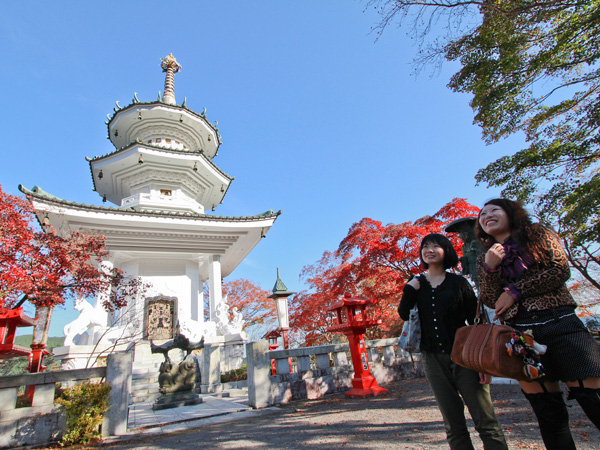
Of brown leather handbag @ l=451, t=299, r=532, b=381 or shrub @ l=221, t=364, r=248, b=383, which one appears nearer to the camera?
brown leather handbag @ l=451, t=299, r=532, b=381

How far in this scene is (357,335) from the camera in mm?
6812

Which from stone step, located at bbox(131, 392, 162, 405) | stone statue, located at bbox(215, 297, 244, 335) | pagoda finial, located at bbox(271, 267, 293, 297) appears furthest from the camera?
pagoda finial, located at bbox(271, 267, 293, 297)

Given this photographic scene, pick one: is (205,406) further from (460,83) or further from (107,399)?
(460,83)

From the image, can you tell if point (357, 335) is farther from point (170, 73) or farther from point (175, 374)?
point (170, 73)

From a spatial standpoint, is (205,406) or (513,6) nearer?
(513,6)

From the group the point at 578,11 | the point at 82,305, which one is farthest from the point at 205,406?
the point at 578,11

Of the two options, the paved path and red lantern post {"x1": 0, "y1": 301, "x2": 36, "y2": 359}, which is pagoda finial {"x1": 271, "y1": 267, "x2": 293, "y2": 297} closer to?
the paved path

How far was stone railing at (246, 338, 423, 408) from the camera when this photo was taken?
6367 mm

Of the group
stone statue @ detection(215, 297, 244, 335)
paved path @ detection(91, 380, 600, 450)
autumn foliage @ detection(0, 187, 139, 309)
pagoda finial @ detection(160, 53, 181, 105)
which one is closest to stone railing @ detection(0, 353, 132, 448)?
paved path @ detection(91, 380, 600, 450)

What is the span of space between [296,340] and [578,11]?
Answer: 67.7ft

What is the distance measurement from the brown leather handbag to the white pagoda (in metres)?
11.5

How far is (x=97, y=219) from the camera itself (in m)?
12.4

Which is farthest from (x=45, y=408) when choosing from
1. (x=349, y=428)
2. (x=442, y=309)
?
(x=442, y=309)

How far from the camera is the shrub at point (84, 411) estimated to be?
4629 mm
